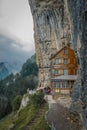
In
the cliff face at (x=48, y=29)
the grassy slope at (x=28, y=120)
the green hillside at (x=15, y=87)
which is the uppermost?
the cliff face at (x=48, y=29)

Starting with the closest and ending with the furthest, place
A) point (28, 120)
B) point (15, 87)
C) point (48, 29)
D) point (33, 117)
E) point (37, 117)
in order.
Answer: point (28, 120) < point (33, 117) < point (37, 117) < point (48, 29) < point (15, 87)

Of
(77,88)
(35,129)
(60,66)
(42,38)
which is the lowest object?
(35,129)

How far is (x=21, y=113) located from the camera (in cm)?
4825

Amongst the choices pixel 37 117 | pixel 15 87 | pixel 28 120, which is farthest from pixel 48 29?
pixel 15 87

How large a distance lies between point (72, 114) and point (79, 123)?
169cm

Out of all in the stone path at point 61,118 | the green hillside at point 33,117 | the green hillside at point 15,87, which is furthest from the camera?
the green hillside at point 15,87

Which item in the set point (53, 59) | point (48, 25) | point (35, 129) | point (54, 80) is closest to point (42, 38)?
point (48, 25)

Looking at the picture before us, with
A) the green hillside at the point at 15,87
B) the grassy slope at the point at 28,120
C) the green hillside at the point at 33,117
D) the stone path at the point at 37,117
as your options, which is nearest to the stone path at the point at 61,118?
the grassy slope at the point at 28,120

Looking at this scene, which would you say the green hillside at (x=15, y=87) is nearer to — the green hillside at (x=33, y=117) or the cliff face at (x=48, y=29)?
the cliff face at (x=48, y=29)

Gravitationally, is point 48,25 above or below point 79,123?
above

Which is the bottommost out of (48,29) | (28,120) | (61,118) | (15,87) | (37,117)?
(28,120)

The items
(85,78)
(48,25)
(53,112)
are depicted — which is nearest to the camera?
(85,78)

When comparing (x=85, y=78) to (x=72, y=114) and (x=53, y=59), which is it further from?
(x=53, y=59)

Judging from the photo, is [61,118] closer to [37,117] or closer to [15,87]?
[37,117]
